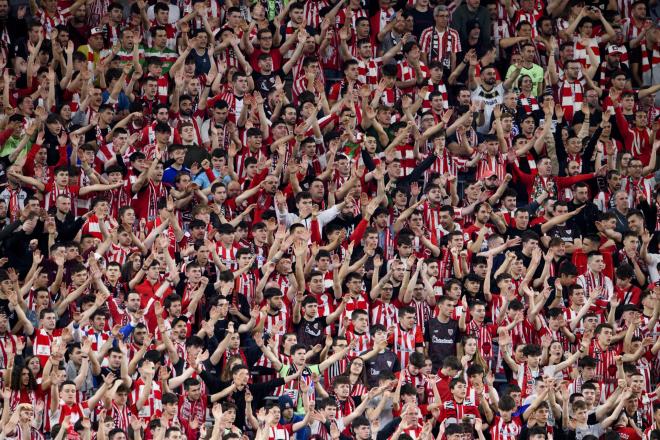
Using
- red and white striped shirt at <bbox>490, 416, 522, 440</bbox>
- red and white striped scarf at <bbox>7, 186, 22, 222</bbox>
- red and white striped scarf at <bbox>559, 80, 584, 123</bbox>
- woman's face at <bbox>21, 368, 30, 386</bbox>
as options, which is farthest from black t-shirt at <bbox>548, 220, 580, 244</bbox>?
woman's face at <bbox>21, 368, 30, 386</bbox>

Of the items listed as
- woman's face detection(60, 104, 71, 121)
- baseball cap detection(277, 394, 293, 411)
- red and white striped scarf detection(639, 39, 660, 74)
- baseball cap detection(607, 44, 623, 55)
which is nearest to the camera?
baseball cap detection(277, 394, 293, 411)

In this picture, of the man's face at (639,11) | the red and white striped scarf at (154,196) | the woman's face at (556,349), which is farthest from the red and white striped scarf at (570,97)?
the red and white striped scarf at (154,196)

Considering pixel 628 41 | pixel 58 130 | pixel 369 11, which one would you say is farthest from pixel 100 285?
pixel 628 41

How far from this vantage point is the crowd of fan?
1959cm

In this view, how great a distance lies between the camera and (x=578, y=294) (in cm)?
2131

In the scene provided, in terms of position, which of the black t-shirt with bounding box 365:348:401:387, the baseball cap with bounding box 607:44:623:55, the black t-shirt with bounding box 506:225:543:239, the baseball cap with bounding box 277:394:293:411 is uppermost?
the baseball cap with bounding box 607:44:623:55

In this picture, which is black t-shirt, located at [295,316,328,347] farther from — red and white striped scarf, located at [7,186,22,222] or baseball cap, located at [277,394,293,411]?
red and white striped scarf, located at [7,186,22,222]

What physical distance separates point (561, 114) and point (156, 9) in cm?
515

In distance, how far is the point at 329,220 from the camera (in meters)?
21.7

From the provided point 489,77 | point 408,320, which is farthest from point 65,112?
point 489,77

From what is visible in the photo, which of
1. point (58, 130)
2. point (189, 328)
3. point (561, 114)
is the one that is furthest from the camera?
point (561, 114)

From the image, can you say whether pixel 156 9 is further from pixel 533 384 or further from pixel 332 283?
pixel 533 384

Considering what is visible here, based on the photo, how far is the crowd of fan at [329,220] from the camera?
19594 millimetres

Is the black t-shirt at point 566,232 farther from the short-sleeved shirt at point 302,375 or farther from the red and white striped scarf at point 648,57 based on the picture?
the short-sleeved shirt at point 302,375
